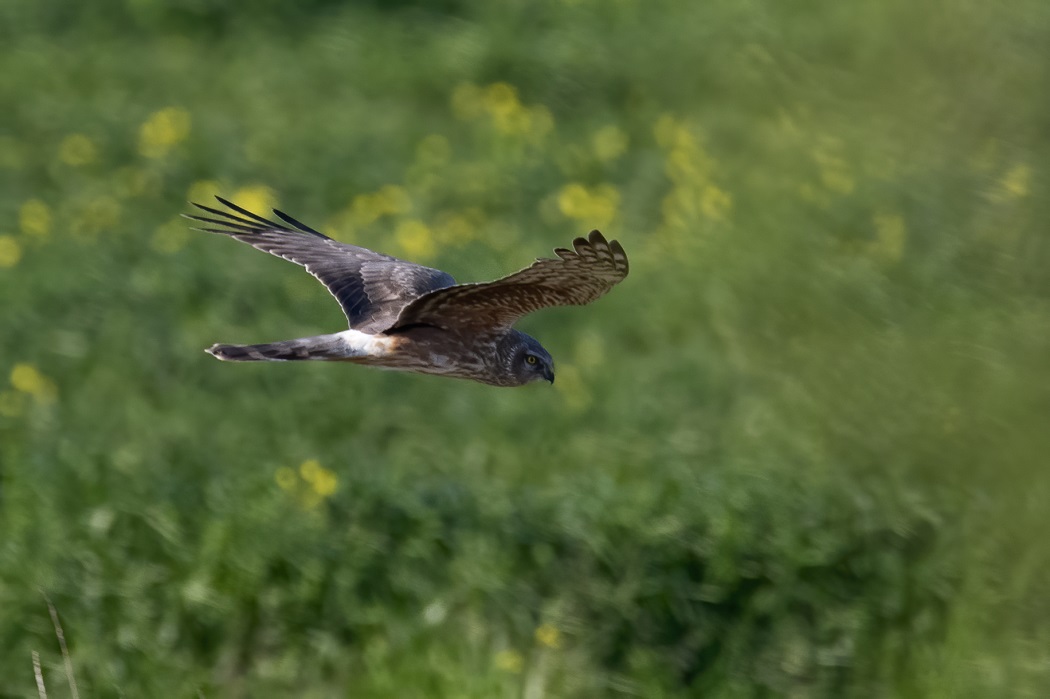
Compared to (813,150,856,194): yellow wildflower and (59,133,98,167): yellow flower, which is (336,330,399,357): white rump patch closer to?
(813,150,856,194): yellow wildflower

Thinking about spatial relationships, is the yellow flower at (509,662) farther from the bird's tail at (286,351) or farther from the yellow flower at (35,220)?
the yellow flower at (35,220)

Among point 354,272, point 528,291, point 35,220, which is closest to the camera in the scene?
point 528,291

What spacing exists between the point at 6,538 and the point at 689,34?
20.5 ft

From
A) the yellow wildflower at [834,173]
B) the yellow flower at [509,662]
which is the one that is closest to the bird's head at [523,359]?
the yellow flower at [509,662]

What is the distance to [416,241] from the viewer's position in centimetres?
818

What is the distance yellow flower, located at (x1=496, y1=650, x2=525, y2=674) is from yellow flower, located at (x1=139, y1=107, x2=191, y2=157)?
14.8 ft

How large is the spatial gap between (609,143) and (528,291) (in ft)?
18.6

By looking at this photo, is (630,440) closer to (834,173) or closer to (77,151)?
(834,173)

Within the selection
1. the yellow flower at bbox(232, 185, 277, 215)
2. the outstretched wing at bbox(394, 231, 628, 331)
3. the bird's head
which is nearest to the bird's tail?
the outstretched wing at bbox(394, 231, 628, 331)

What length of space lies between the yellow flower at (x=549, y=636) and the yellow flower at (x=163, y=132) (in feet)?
14.7

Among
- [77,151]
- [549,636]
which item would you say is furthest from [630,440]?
[77,151]

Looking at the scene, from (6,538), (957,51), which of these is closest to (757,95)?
(957,51)

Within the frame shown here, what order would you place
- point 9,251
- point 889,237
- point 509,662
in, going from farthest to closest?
point 9,251, point 889,237, point 509,662

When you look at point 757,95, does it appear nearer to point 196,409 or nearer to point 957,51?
point 957,51
